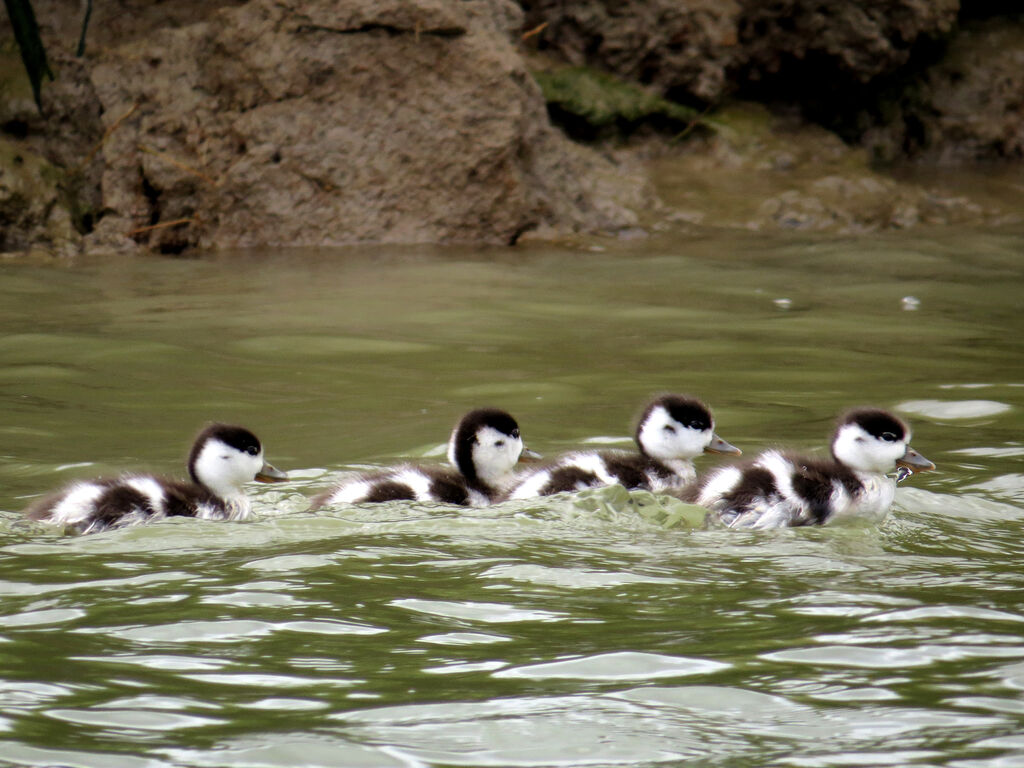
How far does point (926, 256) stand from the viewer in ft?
37.0

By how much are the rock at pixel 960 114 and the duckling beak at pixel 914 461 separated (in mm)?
10025

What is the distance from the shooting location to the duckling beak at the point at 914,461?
5410 millimetres

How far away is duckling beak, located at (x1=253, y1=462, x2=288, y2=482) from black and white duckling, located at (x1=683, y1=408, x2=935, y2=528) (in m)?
1.38

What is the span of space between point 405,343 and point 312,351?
1.64ft

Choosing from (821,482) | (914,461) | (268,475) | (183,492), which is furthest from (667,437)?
(183,492)

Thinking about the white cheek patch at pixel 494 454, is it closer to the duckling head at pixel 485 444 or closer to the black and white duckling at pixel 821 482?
the duckling head at pixel 485 444

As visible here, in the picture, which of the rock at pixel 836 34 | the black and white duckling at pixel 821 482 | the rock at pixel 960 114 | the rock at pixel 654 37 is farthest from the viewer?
the rock at pixel 960 114

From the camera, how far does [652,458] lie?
5656 millimetres

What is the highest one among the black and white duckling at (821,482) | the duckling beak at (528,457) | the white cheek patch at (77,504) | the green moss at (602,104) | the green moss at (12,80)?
the green moss at (12,80)

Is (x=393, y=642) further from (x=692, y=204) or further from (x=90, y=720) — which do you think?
(x=692, y=204)

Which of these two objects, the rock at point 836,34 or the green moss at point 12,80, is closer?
the green moss at point 12,80

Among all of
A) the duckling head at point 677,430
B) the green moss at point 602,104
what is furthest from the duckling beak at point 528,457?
the green moss at point 602,104

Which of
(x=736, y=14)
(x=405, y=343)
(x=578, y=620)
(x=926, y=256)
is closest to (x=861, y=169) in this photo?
(x=736, y=14)

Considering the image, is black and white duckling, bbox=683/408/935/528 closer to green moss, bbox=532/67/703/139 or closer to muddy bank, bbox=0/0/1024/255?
muddy bank, bbox=0/0/1024/255
